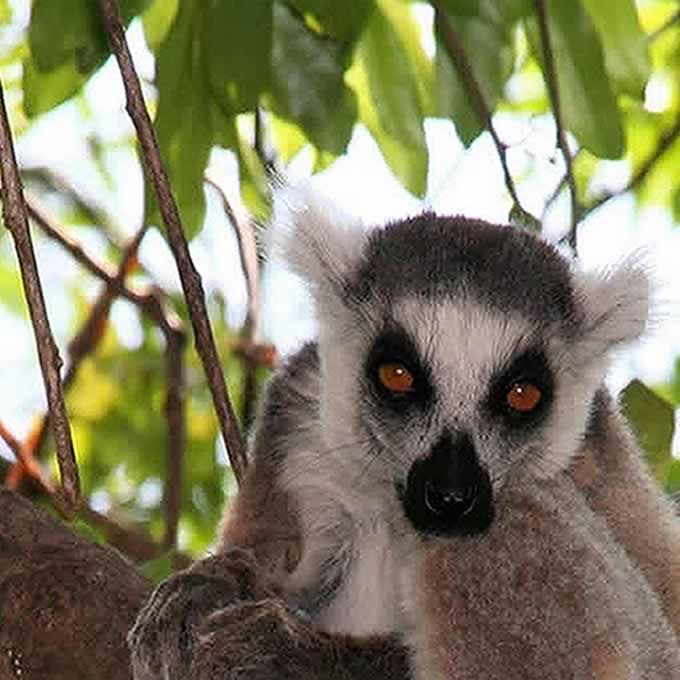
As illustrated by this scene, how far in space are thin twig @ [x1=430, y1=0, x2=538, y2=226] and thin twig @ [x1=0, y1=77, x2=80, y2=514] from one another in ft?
4.02

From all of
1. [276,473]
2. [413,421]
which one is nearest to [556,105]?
[413,421]

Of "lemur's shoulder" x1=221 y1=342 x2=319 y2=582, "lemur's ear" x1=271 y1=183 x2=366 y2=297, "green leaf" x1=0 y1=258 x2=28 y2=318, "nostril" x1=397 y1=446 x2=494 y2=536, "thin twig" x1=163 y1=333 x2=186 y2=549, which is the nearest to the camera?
"nostril" x1=397 y1=446 x2=494 y2=536

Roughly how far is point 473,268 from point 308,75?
0.63 metres

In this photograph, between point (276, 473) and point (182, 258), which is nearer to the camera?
point (182, 258)

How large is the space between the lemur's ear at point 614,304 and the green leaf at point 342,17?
0.74 m

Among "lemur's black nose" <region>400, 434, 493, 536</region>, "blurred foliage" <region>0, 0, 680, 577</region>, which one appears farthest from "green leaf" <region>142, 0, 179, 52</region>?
"lemur's black nose" <region>400, 434, 493, 536</region>

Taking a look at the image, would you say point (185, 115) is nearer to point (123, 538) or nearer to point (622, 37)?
point (622, 37)

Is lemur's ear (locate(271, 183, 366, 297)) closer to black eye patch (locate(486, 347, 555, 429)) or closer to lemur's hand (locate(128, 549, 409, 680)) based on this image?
black eye patch (locate(486, 347, 555, 429))

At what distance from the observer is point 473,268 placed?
4.03 m

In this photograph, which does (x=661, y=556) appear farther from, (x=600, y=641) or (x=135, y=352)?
(x=135, y=352)

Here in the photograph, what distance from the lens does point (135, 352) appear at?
6.79 metres

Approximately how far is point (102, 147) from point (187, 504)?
1.70 metres

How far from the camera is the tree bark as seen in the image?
3186 millimetres

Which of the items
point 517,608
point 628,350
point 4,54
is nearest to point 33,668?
point 517,608
